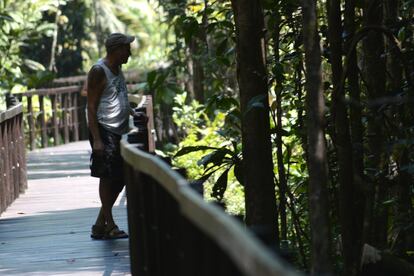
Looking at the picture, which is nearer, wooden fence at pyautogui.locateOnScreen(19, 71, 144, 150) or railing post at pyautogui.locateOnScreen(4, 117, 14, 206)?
railing post at pyautogui.locateOnScreen(4, 117, 14, 206)

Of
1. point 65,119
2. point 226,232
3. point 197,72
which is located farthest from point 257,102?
point 65,119

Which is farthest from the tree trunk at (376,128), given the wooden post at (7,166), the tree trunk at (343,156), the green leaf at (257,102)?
the wooden post at (7,166)

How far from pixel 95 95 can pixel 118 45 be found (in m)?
0.42

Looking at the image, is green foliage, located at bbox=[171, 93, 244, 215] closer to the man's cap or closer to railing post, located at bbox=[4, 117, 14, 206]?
the man's cap

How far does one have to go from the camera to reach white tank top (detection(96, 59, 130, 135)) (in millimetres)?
8359

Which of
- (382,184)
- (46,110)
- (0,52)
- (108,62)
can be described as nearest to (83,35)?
(46,110)

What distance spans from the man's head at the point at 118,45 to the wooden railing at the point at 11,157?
11.0 ft

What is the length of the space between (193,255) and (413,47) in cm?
295

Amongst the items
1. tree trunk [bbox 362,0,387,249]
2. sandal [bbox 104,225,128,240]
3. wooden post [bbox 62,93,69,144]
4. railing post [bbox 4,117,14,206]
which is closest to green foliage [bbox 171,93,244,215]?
sandal [bbox 104,225,128,240]

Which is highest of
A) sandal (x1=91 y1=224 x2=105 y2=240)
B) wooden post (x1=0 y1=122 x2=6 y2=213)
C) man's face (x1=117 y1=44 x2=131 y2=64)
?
man's face (x1=117 y1=44 x2=131 y2=64)

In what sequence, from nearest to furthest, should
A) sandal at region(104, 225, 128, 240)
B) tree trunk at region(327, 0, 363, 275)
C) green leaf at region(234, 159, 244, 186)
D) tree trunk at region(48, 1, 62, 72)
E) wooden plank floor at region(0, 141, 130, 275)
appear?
tree trunk at region(327, 0, 363, 275)
green leaf at region(234, 159, 244, 186)
wooden plank floor at region(0, 141, 130, 275)
sandal at region(104, 225, 128, 240)
tree trunk at region(48, 1, 62, 72)

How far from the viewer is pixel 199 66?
1945 cm

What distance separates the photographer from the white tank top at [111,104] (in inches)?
329

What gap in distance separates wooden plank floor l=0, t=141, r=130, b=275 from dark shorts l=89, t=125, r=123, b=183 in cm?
57
